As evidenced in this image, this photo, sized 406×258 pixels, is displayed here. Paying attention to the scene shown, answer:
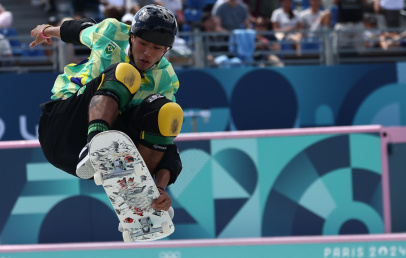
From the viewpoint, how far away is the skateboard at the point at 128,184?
4.95 m

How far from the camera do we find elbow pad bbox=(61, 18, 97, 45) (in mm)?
5703

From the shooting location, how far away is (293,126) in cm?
1099

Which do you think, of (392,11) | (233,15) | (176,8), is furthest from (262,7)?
(392,11)

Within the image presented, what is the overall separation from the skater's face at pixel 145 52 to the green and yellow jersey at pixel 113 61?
0.11m

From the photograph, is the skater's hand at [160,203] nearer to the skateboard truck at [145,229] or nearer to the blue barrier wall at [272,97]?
the skateboard truck at [145,229]

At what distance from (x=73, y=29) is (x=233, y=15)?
21.6ft

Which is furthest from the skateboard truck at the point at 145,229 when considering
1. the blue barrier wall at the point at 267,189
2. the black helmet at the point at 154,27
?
the blue barrier wall at the point at 267,189

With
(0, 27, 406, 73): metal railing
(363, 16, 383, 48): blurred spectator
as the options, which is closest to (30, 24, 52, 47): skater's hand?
(0, 27, 406, 73): metal railing

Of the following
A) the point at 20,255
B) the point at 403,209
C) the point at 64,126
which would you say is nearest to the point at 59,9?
the point at 20,255

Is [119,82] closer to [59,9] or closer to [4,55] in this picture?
[4,55]

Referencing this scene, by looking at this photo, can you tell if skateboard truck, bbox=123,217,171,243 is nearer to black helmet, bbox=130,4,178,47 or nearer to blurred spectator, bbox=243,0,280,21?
black helmet, bbox=130,4,178,47

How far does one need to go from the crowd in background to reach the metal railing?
2 cm

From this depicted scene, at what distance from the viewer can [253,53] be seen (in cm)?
1107

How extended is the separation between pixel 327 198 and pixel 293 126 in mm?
2389
